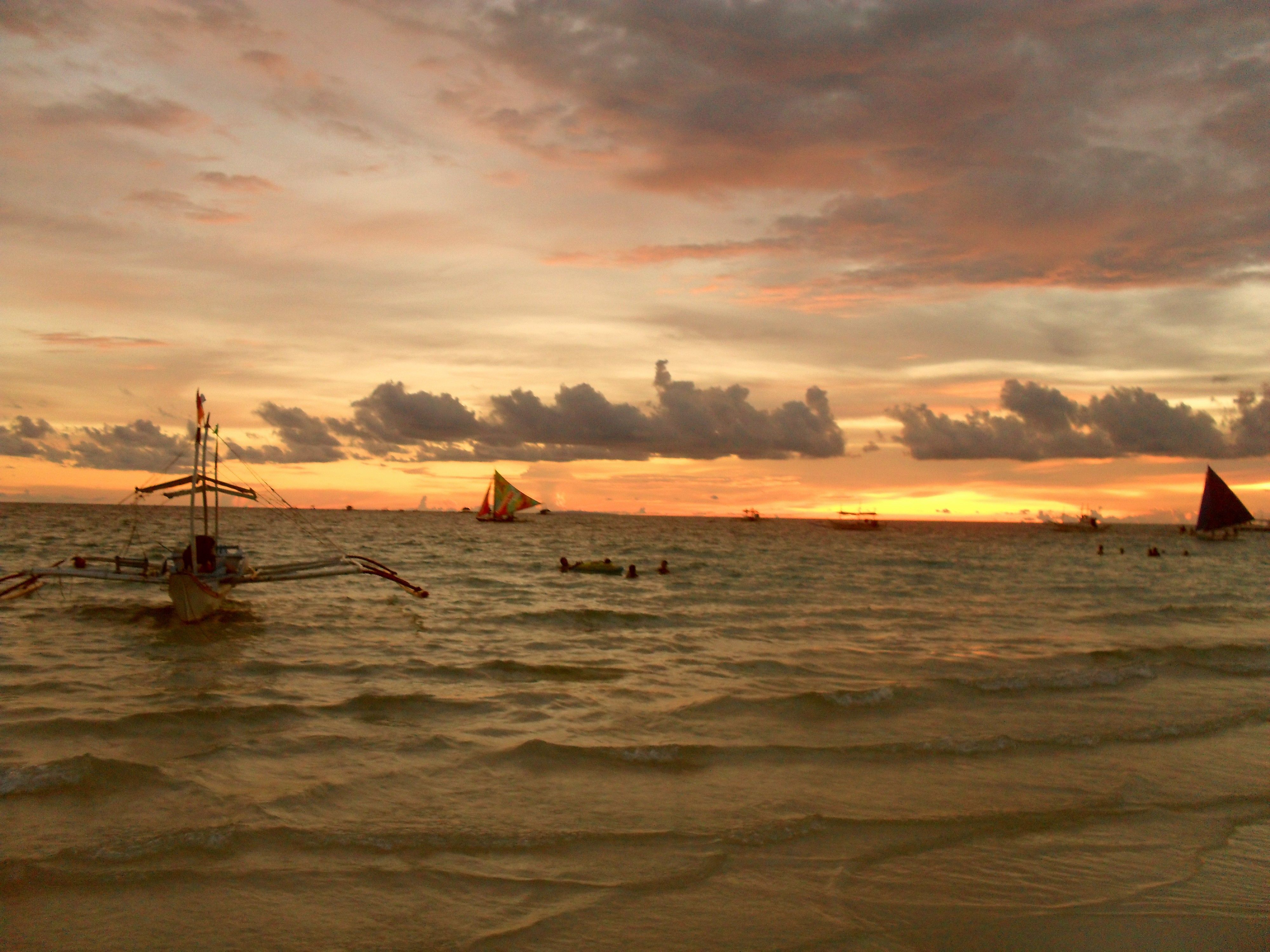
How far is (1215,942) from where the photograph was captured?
7.03m

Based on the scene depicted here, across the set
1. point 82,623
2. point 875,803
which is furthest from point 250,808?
point 82,623

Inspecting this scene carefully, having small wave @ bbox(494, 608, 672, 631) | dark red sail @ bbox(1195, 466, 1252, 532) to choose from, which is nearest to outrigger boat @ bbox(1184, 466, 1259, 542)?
dark red sail @ bbox(1195, 466, 1252, 532)

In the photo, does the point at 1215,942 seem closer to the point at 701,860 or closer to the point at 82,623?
the point at 701,860

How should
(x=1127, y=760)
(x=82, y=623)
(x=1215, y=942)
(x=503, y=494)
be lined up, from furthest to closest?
(x=503, y=494) → (x=82, y=623) → (x=1127, y=760) → (x=1215, y=942)

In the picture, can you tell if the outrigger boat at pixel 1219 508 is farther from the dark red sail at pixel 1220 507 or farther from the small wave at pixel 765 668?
the small wave at pixel 765 668

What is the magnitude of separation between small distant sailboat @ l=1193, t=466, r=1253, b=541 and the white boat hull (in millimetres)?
114310

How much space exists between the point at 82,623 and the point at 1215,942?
3165 centimetres

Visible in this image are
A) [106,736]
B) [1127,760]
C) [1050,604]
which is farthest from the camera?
[1050,604]

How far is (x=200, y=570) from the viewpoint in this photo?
2994cm

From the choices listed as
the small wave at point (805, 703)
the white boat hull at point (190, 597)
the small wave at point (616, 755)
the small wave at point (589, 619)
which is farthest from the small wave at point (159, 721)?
the white boat hull at point (190, 597)

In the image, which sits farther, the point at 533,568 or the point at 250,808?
the point at 533,568

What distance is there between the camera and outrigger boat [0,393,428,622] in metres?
27.7

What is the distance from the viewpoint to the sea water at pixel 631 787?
7.42 meters

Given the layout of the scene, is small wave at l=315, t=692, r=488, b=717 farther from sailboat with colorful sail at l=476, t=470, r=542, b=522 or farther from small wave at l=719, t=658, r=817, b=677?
sailboat with colorful sail at l=476, t=470, r=542, b=522
